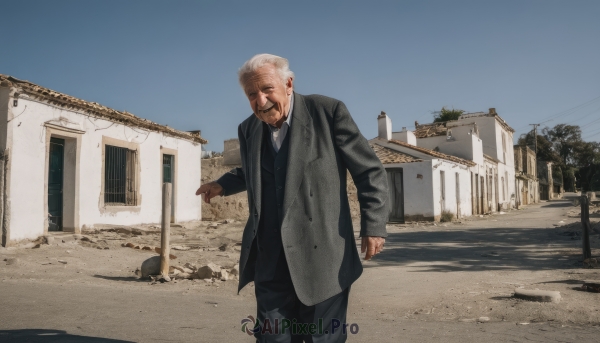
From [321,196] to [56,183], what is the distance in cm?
1152

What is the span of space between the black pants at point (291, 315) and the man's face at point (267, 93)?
661 mm

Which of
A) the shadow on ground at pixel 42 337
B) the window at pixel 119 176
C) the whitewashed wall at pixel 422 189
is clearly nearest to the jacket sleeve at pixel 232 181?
the shadow on ground at pixel 42 337

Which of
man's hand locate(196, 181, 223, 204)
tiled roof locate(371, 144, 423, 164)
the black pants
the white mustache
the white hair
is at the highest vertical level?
tiled roof locate(371, 144, 423, 164)

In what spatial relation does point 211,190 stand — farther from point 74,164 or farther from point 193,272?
point 74,164

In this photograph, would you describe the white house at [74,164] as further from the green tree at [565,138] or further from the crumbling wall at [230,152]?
the green tree at [565,138]

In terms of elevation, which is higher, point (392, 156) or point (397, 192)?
point (392, 156)

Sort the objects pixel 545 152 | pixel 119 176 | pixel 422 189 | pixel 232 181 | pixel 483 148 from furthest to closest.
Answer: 1. pixel 545 152
2. pixel 483 148
3. pixel 422 189
4. pixel 119 176
5. pixel 232 181

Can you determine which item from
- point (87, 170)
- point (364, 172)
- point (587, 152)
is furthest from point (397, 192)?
point (587, 152)

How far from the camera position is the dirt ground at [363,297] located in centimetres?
377

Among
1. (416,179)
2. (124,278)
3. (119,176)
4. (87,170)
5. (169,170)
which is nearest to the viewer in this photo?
(124,278)

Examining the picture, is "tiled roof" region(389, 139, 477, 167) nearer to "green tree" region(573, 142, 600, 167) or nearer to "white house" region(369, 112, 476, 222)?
"white house" region(369, 112, 476, 222)

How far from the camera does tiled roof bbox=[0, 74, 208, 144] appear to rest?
10.3 metres

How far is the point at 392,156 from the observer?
22703 mm

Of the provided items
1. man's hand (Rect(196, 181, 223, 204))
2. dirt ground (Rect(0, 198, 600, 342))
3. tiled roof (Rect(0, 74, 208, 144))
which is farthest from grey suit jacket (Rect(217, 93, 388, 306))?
tiled roof (Rect(0, 74, 208, 144))
